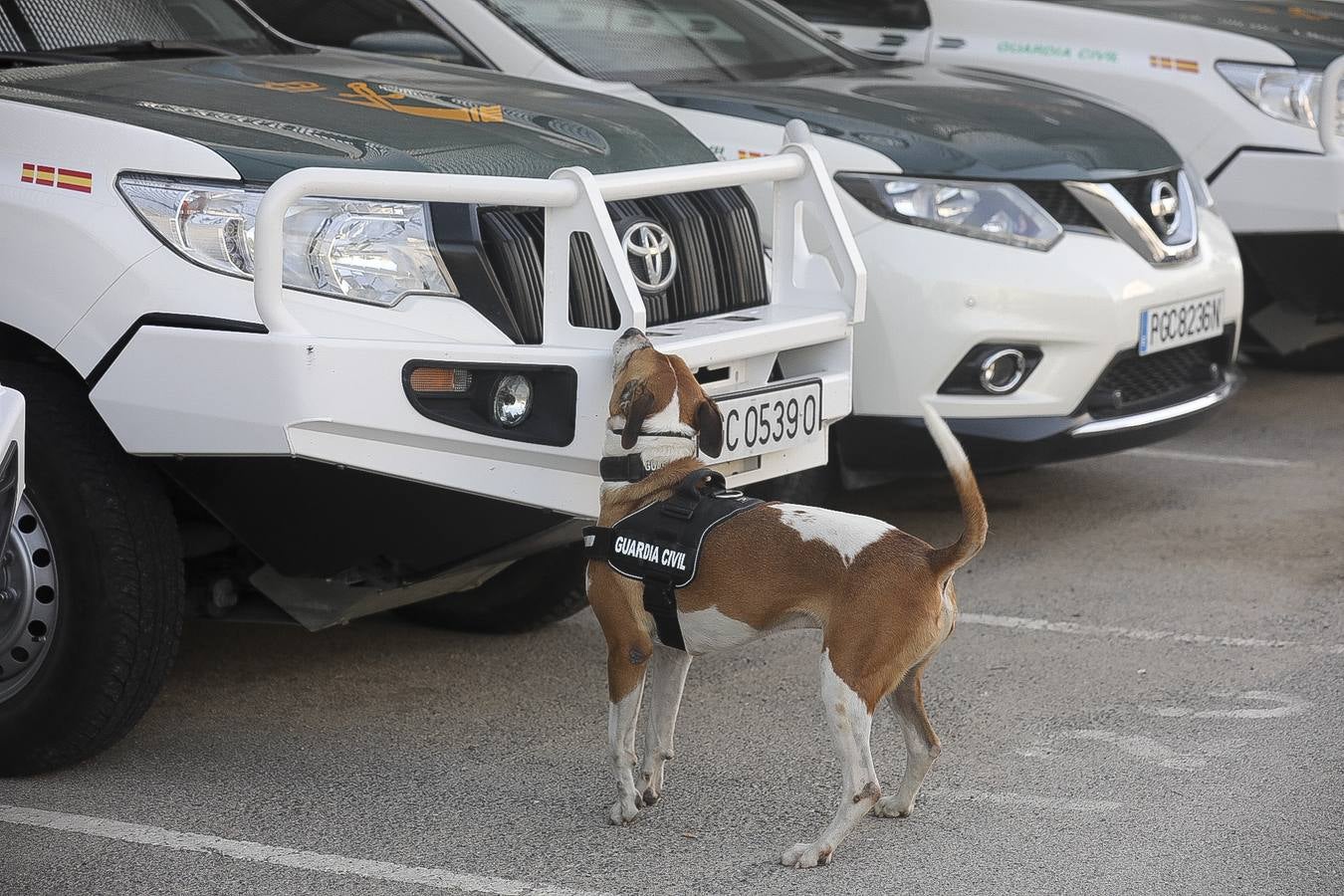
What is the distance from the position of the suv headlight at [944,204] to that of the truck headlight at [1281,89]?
8.26 ft

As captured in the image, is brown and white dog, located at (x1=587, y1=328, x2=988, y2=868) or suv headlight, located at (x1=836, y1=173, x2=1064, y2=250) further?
suv headlight, located at (x1=836, y1=173, x2=1064, y2=250)

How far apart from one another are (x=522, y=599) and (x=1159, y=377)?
2245 mm

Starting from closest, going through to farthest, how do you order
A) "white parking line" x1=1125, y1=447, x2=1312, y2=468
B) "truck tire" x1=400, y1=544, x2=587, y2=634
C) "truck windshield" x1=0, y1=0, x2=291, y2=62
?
"truck windshield" x1=0, y1=0, x2=291, y2=62
"truck tire" x1=400, y1=544, x2=587, y2=634
"white parking line" x1=1125, y1=447, x2=1312, y2=468

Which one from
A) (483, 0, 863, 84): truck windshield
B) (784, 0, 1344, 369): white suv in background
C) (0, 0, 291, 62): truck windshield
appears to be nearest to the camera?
(0, 0, 291, 62): truck windshield

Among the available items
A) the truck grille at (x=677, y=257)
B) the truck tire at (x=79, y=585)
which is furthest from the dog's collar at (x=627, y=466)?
the truck tire at (x=79, y=585)

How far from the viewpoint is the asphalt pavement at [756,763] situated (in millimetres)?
3332

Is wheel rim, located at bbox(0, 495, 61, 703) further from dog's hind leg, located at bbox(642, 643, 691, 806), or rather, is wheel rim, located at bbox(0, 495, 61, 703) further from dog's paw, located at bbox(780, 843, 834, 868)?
dog's paw, located at bbox(780, 843, 834, 868)

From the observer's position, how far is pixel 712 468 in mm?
3631

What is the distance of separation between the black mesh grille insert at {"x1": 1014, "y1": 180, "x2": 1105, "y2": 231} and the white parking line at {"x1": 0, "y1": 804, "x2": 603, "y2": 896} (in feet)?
9.29

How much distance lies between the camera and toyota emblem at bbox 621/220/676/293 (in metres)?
3.81

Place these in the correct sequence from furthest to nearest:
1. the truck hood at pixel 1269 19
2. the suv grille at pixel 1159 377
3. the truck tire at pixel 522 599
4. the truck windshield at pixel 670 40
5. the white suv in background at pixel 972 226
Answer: the truck hood at pixel 1269 19 → the truck windshield at pixel 670 40 → the suv grille at pixel 1159 377 → the white suv in background at pixel 972 226 → the truck tire at pixel 522 599

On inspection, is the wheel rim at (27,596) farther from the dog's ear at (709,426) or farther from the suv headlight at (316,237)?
the dog's ear at (709,426)

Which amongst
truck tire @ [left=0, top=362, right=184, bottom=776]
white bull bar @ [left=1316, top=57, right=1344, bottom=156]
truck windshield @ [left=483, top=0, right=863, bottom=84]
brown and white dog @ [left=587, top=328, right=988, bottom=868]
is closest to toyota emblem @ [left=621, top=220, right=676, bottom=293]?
brown and white dog @ [left=587, top=328, right=988, bottom=868]

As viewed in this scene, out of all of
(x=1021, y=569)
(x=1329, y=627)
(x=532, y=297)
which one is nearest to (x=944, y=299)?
(x=1021, y=569)
